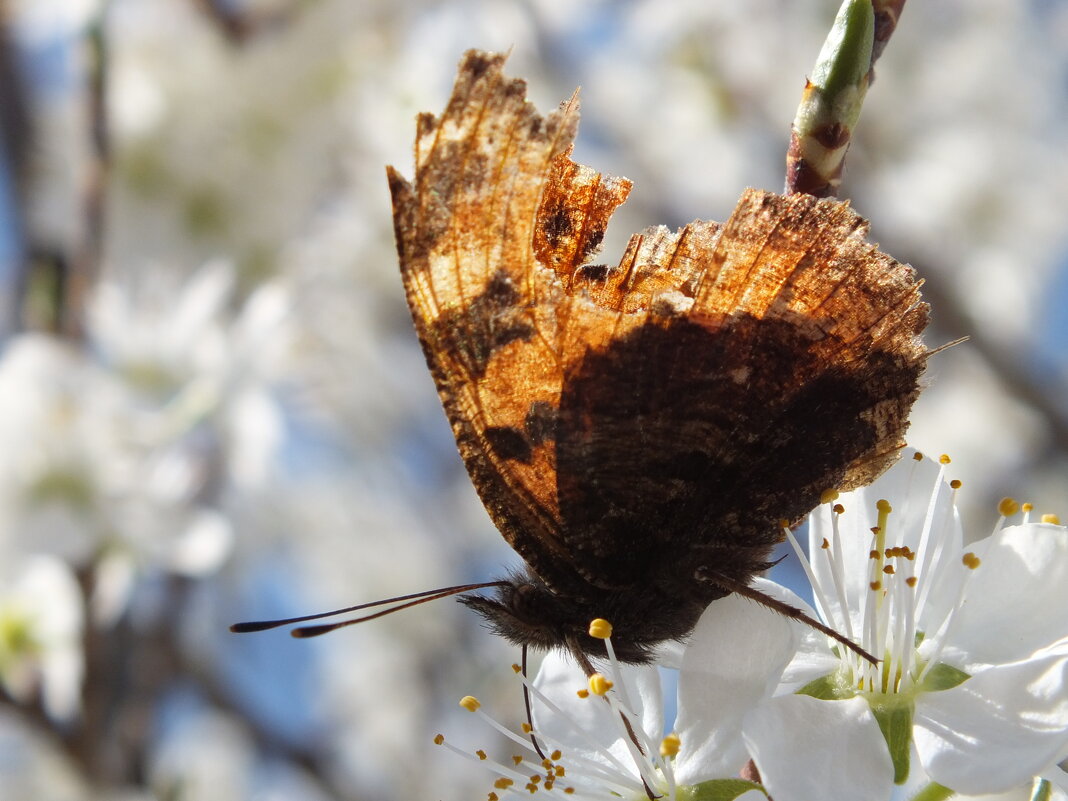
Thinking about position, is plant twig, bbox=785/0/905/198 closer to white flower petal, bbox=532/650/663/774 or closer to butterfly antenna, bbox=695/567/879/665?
butterfly antenna, bbox=695/567/879/665

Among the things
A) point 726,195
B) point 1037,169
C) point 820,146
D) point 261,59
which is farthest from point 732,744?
A: point 1037,169

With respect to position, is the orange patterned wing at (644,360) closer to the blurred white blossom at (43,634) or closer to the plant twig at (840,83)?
the plant twig at (840,83)

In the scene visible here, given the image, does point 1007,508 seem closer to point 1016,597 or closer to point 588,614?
point 1016,597

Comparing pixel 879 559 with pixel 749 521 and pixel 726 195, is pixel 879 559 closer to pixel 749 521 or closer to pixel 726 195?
pixel 749 521

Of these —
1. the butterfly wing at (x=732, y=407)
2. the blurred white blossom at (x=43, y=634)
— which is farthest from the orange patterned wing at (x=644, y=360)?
the blurred white blossom at (x=43, y=634)

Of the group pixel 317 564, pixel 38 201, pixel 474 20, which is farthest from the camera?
pixel 317 564

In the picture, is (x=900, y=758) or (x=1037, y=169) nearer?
(x=900, y=758)
